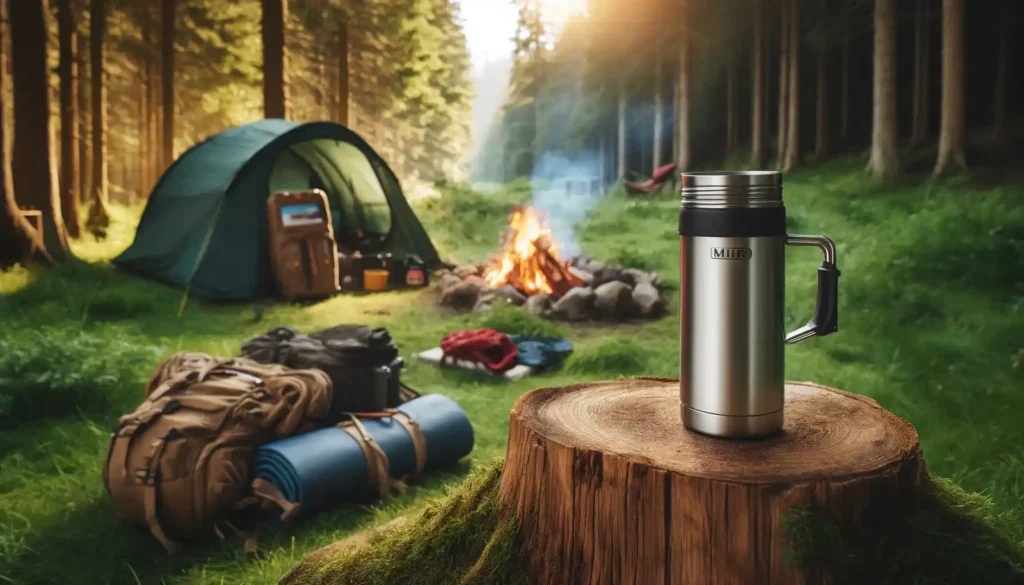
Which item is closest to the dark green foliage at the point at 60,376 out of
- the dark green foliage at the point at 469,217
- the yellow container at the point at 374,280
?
the yellow container at the point at 374,280

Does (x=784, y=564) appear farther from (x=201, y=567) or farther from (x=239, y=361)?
(x=239, y=361)

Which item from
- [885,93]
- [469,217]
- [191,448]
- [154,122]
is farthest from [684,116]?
[191,448]

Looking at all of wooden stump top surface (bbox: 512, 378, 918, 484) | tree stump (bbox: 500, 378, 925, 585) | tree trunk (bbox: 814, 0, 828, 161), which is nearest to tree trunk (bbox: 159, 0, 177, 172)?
tree trunk (bbox: 814, 0, 828, 161)

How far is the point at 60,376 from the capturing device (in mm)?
4277

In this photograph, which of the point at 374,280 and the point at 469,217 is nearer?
the point at 374,280

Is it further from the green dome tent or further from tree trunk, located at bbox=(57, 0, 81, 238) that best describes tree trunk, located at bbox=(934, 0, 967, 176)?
tree trunk, located at bbox=(57, 0, 81, 238)

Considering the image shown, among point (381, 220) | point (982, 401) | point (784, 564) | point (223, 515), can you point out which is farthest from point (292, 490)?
point (381, 220)

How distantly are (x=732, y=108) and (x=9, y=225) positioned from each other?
30.1 feet

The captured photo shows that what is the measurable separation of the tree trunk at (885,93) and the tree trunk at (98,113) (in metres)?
9.27

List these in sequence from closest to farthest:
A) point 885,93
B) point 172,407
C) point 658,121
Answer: point 172,407, point 885,93, point 658,121

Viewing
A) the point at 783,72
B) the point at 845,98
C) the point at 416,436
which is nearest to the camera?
the point at 416,436

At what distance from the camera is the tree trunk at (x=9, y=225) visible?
726 cm

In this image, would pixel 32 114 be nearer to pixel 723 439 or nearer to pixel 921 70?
pixel 723 439

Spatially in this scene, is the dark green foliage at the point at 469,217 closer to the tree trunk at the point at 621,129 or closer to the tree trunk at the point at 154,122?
the tree trunk at the point at 621,129
